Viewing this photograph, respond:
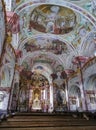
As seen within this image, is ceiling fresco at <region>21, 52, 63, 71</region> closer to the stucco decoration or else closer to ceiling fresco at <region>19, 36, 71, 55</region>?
ceiling fresco at <region>19, 36, 71, 55</region>

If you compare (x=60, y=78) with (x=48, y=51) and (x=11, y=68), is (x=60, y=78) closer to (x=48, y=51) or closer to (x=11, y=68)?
(x=48, y=51)

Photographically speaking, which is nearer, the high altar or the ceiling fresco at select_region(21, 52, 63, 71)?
the ceiling fresco at select_region(21, 52, 63, 71)

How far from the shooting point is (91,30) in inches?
546

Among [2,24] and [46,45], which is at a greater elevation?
[46,45]

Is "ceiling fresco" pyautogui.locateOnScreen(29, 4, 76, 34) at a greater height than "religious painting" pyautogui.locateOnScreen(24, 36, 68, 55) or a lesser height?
greater

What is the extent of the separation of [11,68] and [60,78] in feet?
30.8

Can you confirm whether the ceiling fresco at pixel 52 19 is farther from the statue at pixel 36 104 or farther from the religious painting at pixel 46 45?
the statue at pixel 36 104

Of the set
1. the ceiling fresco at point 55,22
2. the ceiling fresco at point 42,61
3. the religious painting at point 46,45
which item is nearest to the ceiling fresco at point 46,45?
the religious painting at point 46,45

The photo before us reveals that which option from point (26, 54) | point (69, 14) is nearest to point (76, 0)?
point (69, 14)

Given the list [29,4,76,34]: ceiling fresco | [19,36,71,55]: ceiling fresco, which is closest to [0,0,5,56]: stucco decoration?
[29,4,76,34]: ceiling fresco

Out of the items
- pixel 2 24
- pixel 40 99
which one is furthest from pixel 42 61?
pixel 2 24

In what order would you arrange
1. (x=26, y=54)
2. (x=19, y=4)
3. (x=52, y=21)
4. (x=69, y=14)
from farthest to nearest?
(x=26, y=54), (x=52, y=21), (x=69, y=14), (x=19, y=4)

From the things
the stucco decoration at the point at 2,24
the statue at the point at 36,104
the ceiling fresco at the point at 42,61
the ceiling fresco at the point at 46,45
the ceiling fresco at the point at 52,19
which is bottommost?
the statue at the point at 36,104

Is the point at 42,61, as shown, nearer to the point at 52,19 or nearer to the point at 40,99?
the point at 40,99
